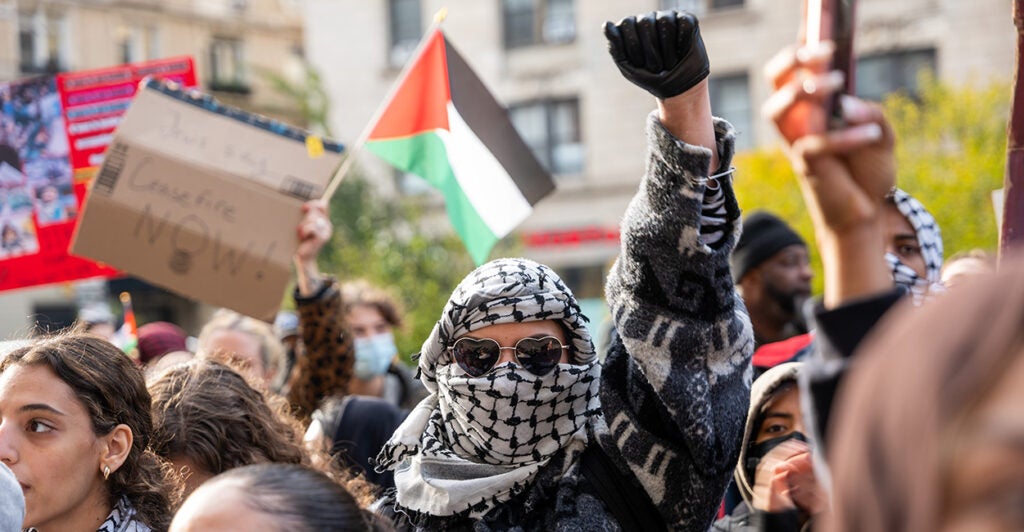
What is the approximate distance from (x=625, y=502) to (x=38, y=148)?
4.33m

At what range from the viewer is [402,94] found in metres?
5.02

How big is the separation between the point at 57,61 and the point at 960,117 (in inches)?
842

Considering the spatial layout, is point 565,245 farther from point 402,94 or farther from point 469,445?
point 469,445

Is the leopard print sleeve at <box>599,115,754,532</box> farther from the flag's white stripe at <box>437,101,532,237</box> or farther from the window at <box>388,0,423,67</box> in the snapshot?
the window at <box>388,0,423,67</box>

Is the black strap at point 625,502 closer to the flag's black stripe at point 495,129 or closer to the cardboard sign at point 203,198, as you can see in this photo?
the flag's black stripe at point 495,129

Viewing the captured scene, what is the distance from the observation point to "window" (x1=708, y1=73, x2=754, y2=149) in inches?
961

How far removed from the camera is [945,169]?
20062 mm

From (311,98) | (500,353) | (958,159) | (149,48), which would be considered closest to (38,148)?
(500,353)

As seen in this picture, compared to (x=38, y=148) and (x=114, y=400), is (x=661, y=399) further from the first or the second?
(x=38, y=148)

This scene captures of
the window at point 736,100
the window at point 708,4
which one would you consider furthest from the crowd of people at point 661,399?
the window at point 708,4

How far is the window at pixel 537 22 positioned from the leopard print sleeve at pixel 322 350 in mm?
21908

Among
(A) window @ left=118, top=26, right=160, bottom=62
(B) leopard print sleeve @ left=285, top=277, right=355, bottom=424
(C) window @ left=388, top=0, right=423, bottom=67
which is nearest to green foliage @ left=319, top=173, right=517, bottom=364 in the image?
(C) window @ left=388, top=0, right=423, bottom=67

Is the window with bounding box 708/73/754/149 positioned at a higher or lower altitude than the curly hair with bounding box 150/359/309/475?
lower

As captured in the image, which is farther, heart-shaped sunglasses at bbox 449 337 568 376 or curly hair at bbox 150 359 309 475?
curly hair at bbox 150 359 309 475
